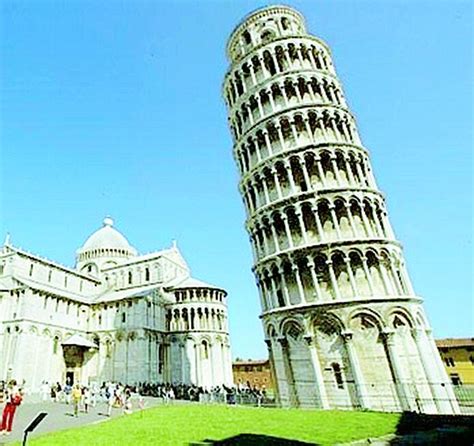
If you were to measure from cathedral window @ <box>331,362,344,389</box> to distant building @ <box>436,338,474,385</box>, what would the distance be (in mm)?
38990

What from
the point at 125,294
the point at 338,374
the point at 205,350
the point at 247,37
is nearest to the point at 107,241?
the point at 125,294

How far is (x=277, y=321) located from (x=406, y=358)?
7528 millimetres

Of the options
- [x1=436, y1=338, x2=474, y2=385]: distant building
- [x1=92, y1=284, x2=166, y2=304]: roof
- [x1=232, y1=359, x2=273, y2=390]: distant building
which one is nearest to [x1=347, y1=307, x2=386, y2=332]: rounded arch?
[x1=92, y1=284, x2=166, y2=304]: roof

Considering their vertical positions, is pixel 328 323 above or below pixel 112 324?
below

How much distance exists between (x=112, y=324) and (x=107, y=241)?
19563 millimetres

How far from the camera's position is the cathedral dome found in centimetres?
6025

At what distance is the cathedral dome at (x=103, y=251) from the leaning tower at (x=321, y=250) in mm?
38298

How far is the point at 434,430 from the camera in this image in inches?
514

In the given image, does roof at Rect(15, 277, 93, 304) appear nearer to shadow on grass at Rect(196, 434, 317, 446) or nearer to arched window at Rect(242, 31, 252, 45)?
arched window at Rect(242, 31, 252, 45)

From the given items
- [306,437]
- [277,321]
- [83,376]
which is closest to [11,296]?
[83,376]

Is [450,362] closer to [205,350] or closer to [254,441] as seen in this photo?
[205,350]

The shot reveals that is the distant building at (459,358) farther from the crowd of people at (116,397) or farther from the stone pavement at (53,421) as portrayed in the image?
the stone pavement at (53,421)

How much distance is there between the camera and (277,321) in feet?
76.6

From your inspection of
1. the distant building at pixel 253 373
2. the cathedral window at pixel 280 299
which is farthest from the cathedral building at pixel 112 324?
the cathedral window at pixel 280 299
